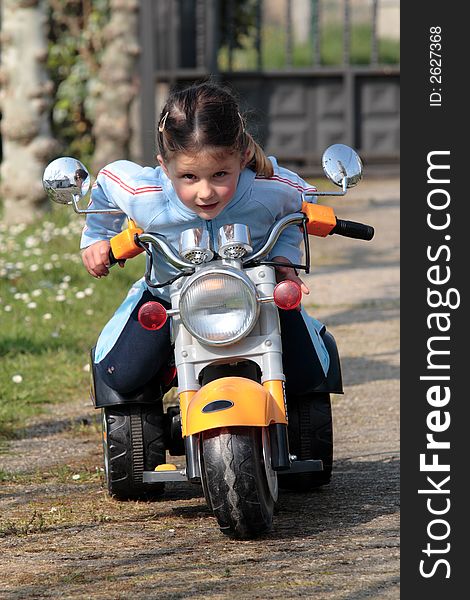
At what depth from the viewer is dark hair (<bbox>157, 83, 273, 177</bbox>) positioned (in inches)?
155

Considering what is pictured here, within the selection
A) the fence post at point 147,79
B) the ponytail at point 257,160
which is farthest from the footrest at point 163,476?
the fence post at point 147,79

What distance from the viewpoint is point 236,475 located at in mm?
3789

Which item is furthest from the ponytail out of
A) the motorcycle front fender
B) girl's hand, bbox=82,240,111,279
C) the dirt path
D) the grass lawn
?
the grass lawn

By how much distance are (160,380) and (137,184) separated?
707 mm

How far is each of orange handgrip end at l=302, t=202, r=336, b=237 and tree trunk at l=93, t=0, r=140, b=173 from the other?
1034 centimetres

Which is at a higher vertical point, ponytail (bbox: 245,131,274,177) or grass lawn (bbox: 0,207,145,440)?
ponytail (bbox: 245,131,274,177)

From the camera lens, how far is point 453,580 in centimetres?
349

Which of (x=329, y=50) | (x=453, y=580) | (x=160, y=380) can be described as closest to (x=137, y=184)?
(x=160, y=380)

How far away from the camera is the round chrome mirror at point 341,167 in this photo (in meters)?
4.21

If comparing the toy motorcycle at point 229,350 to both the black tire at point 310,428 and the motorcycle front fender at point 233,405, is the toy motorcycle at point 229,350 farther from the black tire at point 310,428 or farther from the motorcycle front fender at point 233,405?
the black tire at point 310,428

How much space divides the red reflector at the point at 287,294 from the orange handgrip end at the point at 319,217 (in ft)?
1.15

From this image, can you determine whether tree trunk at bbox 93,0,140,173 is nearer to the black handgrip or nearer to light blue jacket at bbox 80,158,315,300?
light blue jacket at bbox 80,158,315,300

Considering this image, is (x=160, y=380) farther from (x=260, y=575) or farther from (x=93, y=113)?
(x=93, y=113)

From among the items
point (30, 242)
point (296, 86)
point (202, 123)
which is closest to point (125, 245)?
point (202, 123)
